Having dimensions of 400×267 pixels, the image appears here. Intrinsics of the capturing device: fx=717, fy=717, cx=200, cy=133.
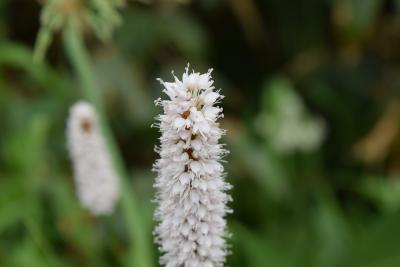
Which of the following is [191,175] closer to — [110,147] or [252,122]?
[110,147]

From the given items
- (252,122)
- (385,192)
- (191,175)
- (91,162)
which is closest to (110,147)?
(91,162)

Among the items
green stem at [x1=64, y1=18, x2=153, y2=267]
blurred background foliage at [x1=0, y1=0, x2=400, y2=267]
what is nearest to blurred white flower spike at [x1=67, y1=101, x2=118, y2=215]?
green stem at [x1=64, y1=18, x2=153, y2=267]

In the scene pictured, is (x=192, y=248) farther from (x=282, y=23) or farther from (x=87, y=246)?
(x=282, y=23)

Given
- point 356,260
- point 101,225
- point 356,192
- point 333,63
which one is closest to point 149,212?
point 101,225

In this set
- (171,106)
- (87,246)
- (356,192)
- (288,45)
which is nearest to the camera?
(171,106)

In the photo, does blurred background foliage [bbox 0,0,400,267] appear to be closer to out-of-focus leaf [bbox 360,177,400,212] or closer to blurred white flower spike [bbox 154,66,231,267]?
out-of-focus leaf [bbox 360,177,400,212]

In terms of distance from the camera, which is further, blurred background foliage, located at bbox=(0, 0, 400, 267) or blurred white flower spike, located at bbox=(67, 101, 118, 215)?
blurred background foliage, located at bbox=(0, 0, 400, 267)
